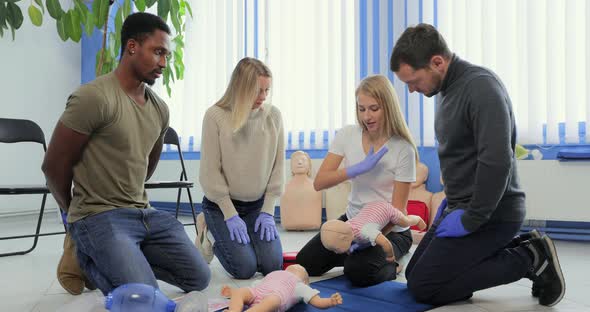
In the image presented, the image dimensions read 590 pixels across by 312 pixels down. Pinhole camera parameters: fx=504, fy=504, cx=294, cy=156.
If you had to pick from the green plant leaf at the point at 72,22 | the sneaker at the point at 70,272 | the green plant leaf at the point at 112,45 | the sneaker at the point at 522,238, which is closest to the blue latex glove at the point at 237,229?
the sneaker at the point at 70,272

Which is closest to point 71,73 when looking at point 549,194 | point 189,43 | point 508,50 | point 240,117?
point 189,43

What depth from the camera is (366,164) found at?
1.85 m

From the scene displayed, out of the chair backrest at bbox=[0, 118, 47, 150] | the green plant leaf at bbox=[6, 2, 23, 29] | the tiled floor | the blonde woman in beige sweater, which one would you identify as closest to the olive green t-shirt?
the tiled floor

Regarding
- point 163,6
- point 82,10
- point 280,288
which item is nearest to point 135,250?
point 280,288

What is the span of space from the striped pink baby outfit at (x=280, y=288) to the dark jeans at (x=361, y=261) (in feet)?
0.99

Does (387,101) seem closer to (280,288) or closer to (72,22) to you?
(280,288)

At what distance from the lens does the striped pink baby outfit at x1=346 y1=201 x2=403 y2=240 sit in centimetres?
167

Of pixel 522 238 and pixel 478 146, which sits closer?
pixel 478 146

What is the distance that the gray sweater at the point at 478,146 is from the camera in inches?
53.4

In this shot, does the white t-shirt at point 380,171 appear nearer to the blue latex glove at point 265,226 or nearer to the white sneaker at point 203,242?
the blue latex glove at point 265,226

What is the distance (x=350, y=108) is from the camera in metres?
3.46

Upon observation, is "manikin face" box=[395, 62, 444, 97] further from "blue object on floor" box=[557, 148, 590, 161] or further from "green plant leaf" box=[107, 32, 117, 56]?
"green plant leaf" box=[107, 32, 117, 56]

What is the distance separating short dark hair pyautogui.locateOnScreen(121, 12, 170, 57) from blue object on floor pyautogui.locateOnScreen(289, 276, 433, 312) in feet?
3.11

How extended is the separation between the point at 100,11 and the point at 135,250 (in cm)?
148
